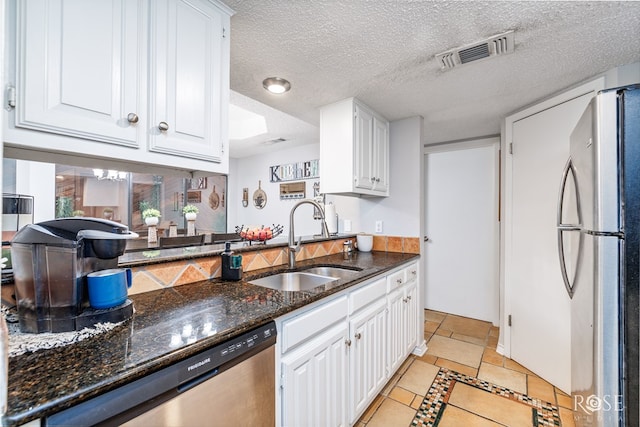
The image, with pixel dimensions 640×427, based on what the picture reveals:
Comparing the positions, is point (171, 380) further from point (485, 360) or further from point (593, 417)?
point (485, 360)

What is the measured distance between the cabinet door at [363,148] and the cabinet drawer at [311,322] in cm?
113

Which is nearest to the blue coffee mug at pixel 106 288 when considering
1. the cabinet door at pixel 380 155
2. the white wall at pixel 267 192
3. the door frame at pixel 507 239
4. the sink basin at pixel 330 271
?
the sink basin at pixel 330 271

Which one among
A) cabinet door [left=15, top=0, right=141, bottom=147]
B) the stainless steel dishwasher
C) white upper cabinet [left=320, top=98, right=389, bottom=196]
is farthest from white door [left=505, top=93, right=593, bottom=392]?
cabinet door [left=15, top=0, right=141, bottom=147]

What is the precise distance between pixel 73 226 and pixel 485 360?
2.98 metres

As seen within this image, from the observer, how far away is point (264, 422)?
103cm

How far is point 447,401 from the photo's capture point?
1905 millimetres

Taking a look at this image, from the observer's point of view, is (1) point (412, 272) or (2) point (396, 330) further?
(1) point (412, 272)

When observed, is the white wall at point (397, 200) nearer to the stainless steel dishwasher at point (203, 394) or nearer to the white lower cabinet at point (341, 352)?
the white lower cabinet at point (341, 352)

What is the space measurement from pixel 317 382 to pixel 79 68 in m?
1.51

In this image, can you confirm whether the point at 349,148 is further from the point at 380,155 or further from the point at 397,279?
the point at 397,279

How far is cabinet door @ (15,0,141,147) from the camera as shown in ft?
2.63

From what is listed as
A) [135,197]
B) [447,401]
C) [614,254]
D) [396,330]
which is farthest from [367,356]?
[135,197]

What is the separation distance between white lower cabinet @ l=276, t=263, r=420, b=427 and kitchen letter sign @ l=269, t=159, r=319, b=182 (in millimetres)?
2367

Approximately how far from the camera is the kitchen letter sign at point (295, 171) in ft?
13.6
